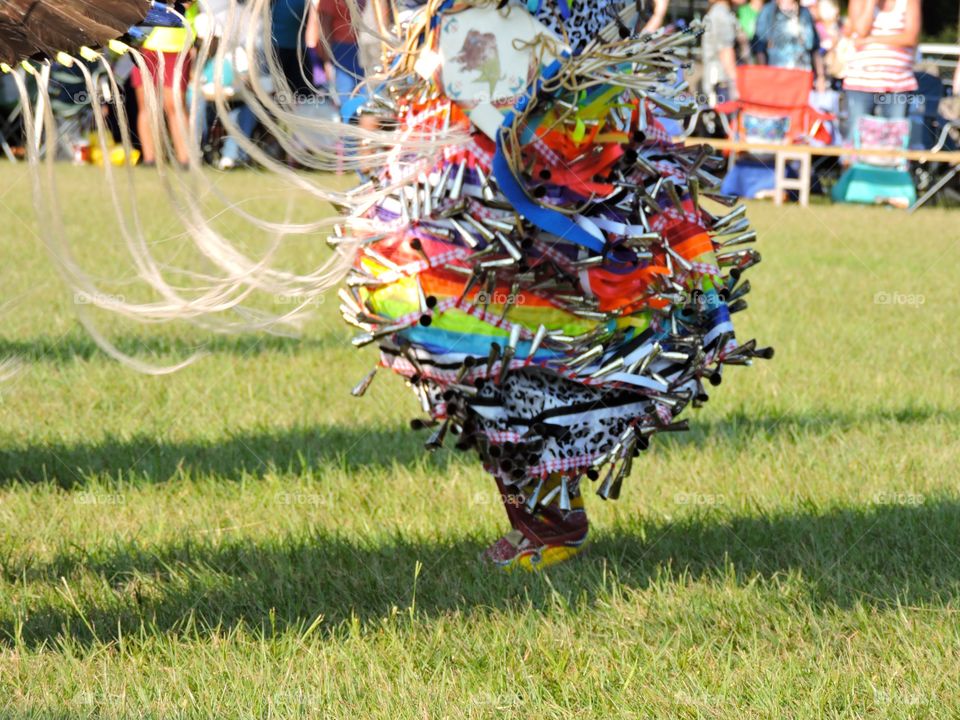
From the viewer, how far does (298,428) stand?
4.72 meters

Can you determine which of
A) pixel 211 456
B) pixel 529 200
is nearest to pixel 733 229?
pixel 529 200

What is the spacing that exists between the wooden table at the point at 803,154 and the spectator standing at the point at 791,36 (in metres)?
0.99

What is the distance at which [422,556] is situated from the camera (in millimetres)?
3395

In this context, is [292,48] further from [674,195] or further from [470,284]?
[674,195]

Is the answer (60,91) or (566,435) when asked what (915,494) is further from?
(60,91)

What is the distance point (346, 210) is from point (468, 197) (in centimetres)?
45

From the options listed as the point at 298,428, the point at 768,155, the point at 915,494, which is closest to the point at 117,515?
the point at 298,428

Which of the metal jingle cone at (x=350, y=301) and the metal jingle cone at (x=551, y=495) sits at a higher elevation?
the metal jingle cone at (x=350, y=301)

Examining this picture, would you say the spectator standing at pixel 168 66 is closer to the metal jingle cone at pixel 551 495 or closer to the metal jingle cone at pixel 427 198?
the metal jingle cone at pixel 427 198

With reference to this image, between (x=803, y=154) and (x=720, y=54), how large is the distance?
167 centimetres

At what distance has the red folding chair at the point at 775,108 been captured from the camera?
13141 millimetres

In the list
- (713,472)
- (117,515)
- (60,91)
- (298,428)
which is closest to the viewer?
(60,91)

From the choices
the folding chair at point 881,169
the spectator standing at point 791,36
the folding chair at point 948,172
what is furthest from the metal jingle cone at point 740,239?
the spectator standing at point 791,36

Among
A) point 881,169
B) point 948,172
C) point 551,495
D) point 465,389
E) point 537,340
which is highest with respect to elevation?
point 537,340
